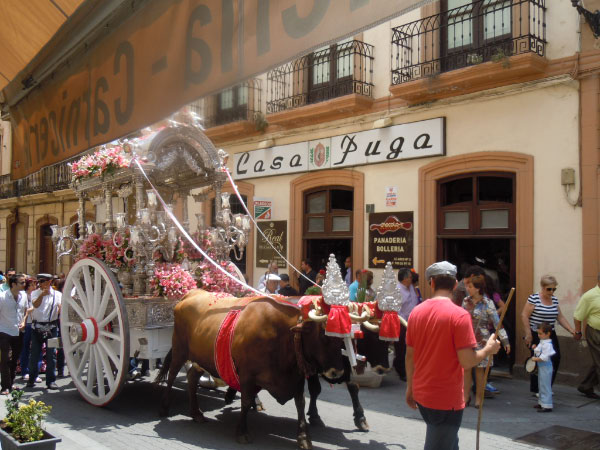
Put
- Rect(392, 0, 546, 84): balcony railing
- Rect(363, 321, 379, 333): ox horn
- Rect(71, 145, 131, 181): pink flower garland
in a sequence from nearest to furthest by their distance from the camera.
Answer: Rect(363, 321, 379, 333): ox horn → Rect(71, 145, 131, 181): pink flower garland → Rect(392, 0, 546, 84): balcony railing

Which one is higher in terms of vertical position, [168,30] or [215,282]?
[168,30]

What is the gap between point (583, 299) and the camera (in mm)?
8383

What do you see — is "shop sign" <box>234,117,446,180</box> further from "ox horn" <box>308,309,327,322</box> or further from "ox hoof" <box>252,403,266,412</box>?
"ox horn" <box>308,309,327,322</box>

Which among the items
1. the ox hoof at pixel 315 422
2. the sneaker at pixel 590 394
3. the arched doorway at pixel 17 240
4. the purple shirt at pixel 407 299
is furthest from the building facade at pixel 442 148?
the arched doorway at pixel 17 240

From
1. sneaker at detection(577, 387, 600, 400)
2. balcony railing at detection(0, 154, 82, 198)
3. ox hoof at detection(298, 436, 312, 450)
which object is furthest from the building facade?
balcony railing at detection(0, 154, 82, 198)

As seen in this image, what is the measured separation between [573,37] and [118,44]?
9347mm

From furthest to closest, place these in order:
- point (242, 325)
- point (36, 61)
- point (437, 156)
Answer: point (437, 156), point (242, 325), point (36, 61)

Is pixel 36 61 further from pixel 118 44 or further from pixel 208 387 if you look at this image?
pixel 208 387

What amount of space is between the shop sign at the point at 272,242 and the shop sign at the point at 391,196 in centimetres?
312

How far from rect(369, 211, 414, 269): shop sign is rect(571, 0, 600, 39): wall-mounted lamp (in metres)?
4.45

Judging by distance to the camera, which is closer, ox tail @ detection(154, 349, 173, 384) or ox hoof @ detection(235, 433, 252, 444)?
ox hoof @ detection(235, 433, 252, 444)

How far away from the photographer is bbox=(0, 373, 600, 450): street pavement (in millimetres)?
6113

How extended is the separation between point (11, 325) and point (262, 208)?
7.00 metres

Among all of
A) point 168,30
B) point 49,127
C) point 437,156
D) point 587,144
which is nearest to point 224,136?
point 437,156
